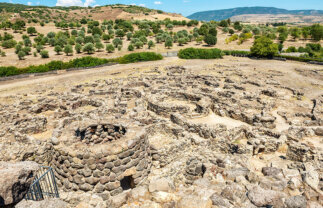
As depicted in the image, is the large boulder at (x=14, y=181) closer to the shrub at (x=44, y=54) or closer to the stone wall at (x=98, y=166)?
the stone wall at (x=98, y=166)

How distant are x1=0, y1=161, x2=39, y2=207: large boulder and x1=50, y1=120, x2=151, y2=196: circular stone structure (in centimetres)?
325

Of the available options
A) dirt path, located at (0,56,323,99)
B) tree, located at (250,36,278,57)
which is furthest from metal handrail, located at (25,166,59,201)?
tree, located at (250,36,278,57)

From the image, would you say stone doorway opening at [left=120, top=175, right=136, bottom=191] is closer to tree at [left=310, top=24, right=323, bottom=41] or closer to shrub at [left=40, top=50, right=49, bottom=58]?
shrub at [left=40, top=50, right=49, bottom=58]

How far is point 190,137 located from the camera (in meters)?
15.1

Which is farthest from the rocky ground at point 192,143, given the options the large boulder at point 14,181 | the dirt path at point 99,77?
the large boulder at point 14,181

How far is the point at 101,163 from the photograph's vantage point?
8.87 m

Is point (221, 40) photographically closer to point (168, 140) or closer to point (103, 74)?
point (103, 74)

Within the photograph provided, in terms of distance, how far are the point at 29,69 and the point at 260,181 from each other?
5067cm

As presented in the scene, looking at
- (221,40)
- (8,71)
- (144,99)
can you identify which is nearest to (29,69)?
(8,71)

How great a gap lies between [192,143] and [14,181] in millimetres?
11531

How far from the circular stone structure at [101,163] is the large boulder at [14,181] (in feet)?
10.7

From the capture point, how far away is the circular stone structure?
8875mm

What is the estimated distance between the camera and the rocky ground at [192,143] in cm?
737

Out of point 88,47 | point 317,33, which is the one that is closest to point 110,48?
point 88,47
